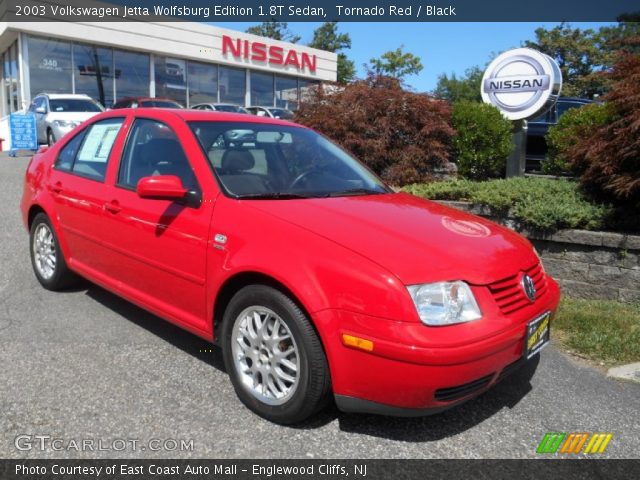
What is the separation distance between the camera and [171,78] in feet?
81.3

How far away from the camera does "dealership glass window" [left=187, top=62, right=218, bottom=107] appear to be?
25609 mm

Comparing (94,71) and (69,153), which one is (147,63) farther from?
(69,153)

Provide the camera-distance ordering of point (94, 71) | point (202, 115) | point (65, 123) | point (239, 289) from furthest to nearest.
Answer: point (94, 71) → point (65, 123) → point (202, 115) → point (239, 289)

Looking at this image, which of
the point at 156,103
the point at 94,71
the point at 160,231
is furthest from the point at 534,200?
the point at 94,71

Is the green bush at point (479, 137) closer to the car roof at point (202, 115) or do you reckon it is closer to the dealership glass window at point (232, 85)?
the car roof at point (202, 115)

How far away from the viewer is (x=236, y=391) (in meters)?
3.11

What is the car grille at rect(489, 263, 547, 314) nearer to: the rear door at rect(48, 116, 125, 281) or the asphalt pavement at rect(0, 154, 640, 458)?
the asphalt pavement at rect(0, 154, 640, 458)

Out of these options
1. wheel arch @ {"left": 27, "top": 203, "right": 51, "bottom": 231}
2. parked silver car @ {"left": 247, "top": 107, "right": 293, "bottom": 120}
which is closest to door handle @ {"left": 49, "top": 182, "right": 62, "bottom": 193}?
wheel arch @ {"left": 27, "top": 203, "right": 51, "bottom": 231}

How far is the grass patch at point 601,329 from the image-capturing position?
4.06 m

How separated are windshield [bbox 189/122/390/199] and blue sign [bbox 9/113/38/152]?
14005 mm

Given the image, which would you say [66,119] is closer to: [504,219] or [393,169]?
[393,169]

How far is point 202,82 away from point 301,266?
82.7 feet

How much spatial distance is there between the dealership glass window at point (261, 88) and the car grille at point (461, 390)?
27.0 metres

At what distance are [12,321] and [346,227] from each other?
287cm
